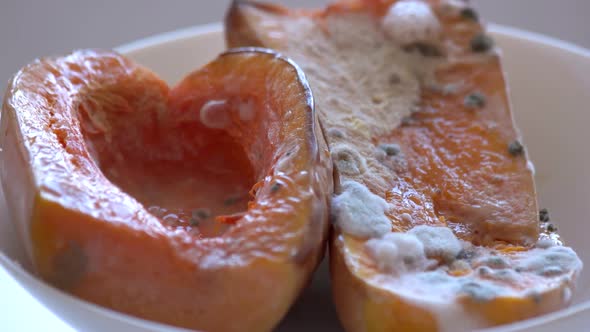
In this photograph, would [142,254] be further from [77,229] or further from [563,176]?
[563,176]

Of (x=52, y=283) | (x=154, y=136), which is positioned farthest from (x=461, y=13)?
(x=52, y=283)

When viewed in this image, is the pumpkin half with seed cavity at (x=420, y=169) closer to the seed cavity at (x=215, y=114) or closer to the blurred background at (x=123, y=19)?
the seed cavity at (x=215, y=114)

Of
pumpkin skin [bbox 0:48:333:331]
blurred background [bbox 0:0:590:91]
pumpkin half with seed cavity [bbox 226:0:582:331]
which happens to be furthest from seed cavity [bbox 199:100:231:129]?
blurred background [bbox 0:0:590:91]

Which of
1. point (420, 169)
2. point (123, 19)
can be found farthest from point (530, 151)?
point (123, 19)

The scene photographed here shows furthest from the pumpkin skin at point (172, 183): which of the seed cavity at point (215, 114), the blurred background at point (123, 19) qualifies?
the blurred background at point (123, 19)

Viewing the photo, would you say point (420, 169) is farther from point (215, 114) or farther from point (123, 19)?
point (123, 19)

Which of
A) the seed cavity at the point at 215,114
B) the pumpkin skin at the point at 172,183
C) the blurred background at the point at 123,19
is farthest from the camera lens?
the blurred background at the point at 123,19
